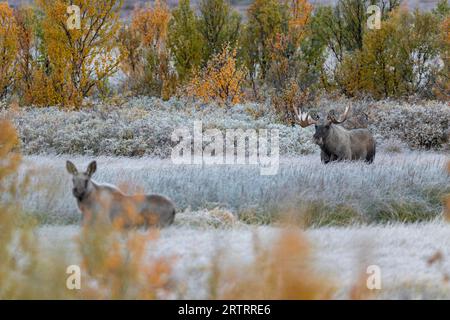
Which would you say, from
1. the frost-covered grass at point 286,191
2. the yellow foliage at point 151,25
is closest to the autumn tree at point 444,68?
the yellow foliage at point 151,25

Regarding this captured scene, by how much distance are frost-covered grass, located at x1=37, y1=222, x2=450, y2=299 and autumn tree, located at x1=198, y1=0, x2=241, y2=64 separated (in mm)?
19704

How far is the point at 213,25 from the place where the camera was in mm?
27250

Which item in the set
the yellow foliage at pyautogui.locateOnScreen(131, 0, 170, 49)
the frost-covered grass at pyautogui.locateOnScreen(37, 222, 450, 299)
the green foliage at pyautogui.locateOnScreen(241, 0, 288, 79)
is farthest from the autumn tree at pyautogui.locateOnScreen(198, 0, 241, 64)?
the frost-covered grass at pyautogui.locateOnScreen(37, 222, 450, 299)

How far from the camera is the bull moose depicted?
12688 mm

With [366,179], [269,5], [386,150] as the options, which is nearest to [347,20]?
[269,5]

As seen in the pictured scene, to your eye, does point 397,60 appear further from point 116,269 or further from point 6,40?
point 116,269

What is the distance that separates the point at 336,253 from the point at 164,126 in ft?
35.2

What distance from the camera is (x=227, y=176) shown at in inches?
422

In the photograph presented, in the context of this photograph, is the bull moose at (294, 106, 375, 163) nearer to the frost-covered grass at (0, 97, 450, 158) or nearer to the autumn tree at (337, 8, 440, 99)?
the frost-covered grass at (0, 97, 450, 158)

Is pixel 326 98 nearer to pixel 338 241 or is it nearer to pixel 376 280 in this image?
pixel 338 241

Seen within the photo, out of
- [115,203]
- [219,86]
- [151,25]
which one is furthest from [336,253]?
[151,25]

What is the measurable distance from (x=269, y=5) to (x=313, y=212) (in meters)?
18.6

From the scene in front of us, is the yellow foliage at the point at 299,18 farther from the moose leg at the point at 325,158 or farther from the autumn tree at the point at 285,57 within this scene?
the moose leg at the point at 325,158

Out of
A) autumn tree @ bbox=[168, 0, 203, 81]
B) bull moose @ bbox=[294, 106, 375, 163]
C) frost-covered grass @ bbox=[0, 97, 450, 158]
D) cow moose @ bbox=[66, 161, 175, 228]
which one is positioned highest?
autumn tree @ bbox=[168, 0, 203, 81]
